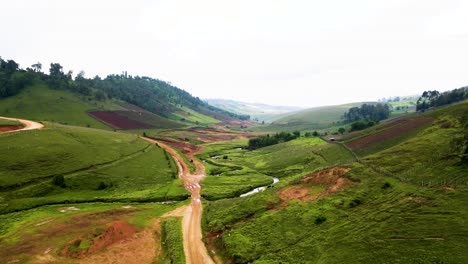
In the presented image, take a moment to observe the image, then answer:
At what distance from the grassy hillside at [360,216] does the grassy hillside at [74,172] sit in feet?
80.3

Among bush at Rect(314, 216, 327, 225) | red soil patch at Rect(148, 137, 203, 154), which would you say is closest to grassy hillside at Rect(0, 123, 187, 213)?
A: red soil patch at Rect(148, 137, 203, 154)

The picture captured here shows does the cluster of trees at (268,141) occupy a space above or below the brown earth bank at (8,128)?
below

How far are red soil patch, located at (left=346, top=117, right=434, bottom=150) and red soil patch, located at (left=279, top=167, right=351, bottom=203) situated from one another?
40.6m

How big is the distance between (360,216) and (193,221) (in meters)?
32.3

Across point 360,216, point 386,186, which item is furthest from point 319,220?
point 386,186

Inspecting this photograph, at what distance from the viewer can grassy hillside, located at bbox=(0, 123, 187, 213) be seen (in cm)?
6925

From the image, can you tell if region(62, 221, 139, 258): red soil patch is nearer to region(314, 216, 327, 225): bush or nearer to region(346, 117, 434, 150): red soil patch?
region(314, 216, 327, 225): bush

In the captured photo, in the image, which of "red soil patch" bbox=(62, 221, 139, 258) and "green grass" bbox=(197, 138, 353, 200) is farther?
"green grass" bbox=(197, 138, 353, 200)

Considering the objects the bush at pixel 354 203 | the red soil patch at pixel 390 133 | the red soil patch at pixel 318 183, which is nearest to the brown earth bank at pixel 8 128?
the red soil patch at pixel 318 183

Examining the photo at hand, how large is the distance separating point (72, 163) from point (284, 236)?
6637 centimetres

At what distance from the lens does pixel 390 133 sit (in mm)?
107750

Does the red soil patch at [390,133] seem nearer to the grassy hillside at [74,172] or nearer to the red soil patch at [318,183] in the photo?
the red soil patch at [318,183]

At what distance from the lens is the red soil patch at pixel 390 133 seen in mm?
103312

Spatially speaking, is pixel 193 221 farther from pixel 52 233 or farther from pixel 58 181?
pixel 58 181
